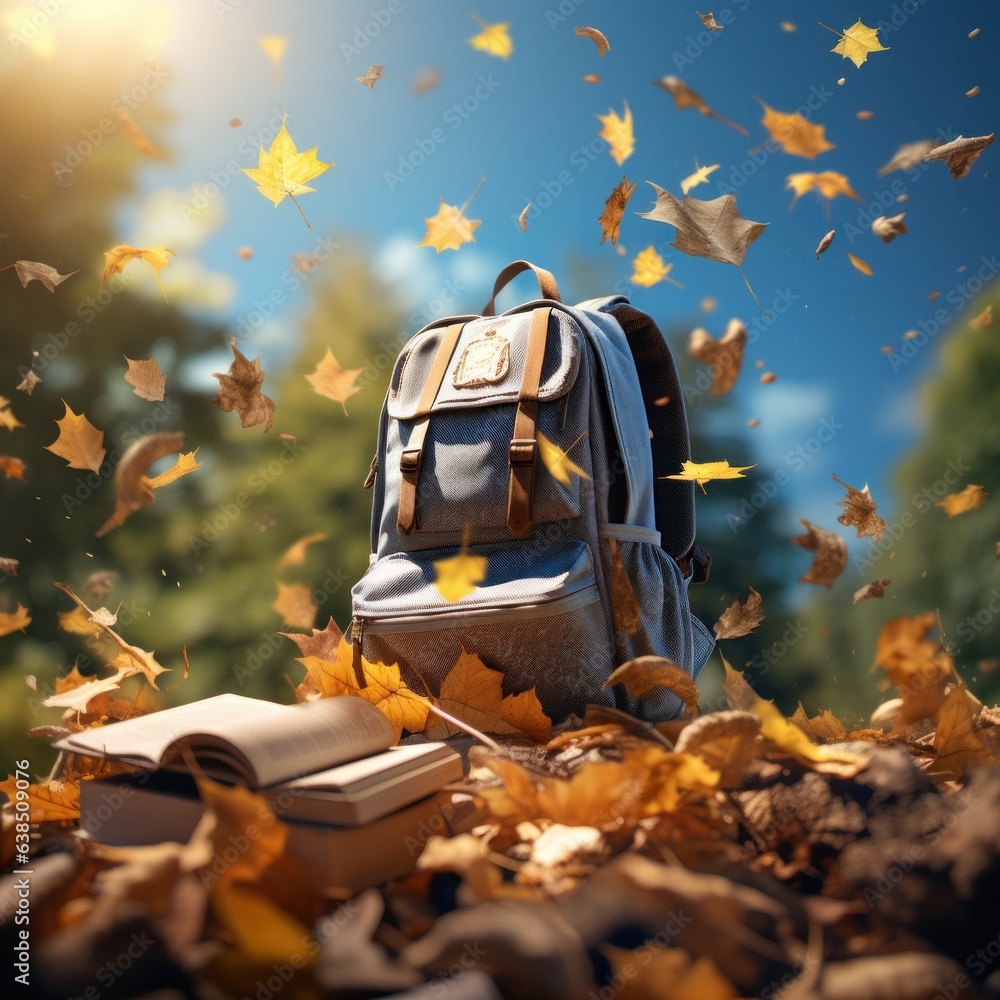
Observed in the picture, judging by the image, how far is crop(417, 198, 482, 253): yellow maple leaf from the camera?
1.92 metres

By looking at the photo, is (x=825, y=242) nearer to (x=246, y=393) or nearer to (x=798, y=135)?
(x=798, y=135)

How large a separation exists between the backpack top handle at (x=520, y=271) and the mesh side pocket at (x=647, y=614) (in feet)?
1.80

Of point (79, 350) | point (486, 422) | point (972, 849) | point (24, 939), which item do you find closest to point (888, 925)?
point (972, 849)

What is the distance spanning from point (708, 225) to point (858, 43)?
21.2 inches

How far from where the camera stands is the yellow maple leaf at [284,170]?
1.55 m

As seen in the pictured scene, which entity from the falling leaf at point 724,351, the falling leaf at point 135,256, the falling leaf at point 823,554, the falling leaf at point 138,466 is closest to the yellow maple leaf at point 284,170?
the falling leaf at point 135,256

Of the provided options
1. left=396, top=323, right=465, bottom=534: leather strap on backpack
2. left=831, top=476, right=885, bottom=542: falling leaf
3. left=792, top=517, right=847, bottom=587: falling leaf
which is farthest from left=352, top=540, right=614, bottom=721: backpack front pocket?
left=831, top=476, right=885, bottom=542: falling leaf

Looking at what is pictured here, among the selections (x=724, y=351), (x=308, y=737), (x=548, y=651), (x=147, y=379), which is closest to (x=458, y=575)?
(x=548, y=651)

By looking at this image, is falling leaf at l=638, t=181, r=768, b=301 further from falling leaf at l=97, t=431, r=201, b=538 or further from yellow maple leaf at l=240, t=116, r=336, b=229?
falling leaf at l=97, t=431, r=201, b=538

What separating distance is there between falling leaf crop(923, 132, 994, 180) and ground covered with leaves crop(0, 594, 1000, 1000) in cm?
112

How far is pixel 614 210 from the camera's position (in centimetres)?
174

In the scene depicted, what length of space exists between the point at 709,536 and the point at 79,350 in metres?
4.18

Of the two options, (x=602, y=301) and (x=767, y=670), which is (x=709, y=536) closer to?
(x=767, y=670)

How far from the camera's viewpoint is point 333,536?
16.0ft
